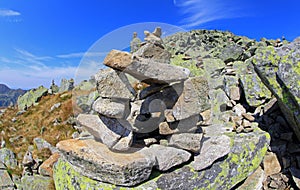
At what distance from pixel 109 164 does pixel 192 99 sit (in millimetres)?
2100

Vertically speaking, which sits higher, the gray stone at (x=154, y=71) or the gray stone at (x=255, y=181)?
the gray stone at (x=154, y=71)

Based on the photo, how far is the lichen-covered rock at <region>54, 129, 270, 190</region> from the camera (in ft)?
15.7

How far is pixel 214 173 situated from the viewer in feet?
17.2

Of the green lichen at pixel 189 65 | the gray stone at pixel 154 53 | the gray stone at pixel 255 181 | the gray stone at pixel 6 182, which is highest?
the green lichen at pixel 189 65

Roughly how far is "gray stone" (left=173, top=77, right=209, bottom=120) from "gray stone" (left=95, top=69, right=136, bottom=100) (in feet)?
3.57

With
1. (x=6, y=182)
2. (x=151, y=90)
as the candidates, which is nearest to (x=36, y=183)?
(x=6, y=182)

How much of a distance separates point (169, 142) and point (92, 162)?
5.69ft

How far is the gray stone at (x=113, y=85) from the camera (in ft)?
14.5

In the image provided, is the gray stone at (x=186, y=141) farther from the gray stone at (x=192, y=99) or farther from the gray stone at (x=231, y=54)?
the gray stone at (x=231, y=54)

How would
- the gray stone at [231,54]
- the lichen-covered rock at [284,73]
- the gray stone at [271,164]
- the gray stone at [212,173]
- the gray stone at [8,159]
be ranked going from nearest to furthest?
the gray stone at [212,173] → the lichen-covered rock at [284,73] → the gray stone at [271,164] → the gray stone at [8,159] → the gray stone at [231,54]

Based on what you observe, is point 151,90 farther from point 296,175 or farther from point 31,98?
point 31,98

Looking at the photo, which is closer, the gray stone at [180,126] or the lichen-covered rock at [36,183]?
the gray stone at [180,126]

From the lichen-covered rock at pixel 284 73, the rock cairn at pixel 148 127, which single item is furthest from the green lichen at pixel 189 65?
the rock cairn at pixel 148 127

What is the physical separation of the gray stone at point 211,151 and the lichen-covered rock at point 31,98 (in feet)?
67.9
